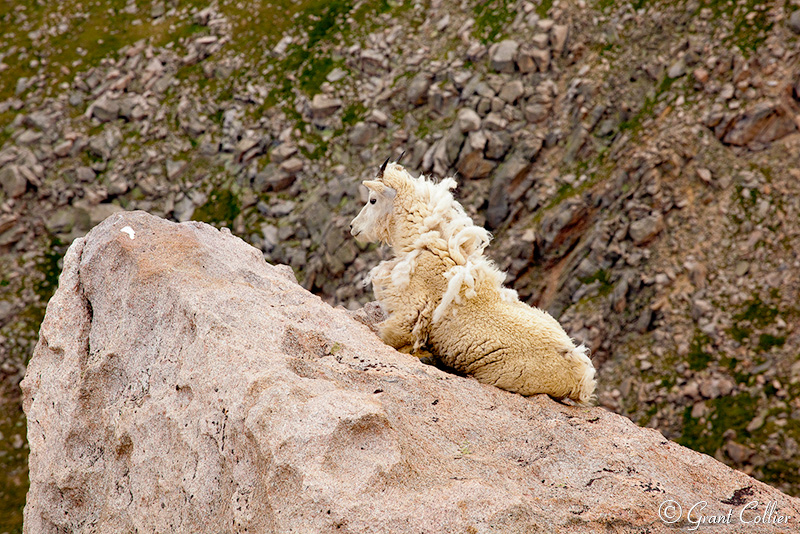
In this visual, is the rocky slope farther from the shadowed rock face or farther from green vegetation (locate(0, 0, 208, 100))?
the shadowed rock face

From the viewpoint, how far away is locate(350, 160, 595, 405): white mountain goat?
9.06m

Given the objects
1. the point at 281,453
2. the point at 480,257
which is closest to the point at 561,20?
the point at 480,257

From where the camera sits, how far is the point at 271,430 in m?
6.48

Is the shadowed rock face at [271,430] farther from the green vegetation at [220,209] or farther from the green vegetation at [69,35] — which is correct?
the green vegetation at [69,35]

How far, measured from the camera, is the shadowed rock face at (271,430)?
247 inches

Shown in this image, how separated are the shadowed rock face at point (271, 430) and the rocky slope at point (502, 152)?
17768 mm

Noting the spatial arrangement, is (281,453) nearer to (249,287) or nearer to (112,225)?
(249,287)

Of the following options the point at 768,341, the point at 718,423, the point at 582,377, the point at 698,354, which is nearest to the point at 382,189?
the point at 582,377

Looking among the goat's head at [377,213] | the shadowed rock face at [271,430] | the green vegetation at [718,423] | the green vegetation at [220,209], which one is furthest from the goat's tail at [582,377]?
the green vegetation at [220,209]

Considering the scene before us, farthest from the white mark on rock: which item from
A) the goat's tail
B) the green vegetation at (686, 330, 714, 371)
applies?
the green vegetation at (686, 330, 714, 371)

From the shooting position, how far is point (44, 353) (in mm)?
9406

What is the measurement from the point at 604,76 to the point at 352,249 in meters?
14.0

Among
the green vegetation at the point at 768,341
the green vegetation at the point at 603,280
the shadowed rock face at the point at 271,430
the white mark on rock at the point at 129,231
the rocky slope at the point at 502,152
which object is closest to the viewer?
the shadowed rock face at the point at 271,430

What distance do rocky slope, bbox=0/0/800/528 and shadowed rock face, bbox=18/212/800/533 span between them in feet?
58.3
